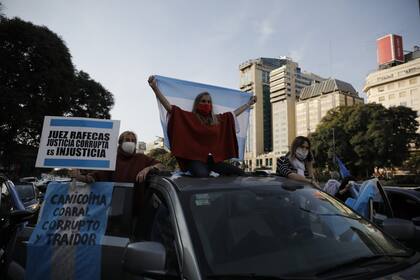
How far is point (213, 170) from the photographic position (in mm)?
4004

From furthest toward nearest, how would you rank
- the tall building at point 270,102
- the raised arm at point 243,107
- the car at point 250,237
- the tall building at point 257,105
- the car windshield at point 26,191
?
the tall building at point 257,105, the tall building at point 270,102, the car windshield at point 26,191, the raised arm at point 243,107, the car at point 250,237

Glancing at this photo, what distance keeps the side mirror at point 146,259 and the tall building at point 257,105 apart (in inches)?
5184

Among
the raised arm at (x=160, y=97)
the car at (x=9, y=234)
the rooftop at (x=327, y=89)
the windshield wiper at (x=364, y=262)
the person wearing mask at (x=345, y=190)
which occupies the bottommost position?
the car at (x=9, y=234)

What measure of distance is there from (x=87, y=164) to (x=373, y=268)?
2831 mm

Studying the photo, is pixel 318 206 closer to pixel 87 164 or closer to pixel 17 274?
pixel 87 164

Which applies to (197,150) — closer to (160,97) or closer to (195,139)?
(195,139)

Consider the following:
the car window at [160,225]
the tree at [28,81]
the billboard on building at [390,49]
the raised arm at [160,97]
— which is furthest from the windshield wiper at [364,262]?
the billboard on building at [390,49]

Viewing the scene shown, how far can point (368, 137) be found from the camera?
4662 centimetres

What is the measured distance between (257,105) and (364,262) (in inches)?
5436

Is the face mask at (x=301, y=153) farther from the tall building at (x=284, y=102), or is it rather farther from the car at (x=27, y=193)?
the tall building at (x=284, y=102)

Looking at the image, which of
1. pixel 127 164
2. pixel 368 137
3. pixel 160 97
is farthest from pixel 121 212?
pixel 368 137

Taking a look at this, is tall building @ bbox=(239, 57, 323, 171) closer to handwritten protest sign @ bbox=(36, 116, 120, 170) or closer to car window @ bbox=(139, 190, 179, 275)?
handwritten protest sign @ bbox=(36, 116, 120, 170)

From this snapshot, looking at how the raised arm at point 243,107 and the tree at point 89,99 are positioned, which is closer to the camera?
the raised arm at point 243,107

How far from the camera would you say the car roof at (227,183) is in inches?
95.7
